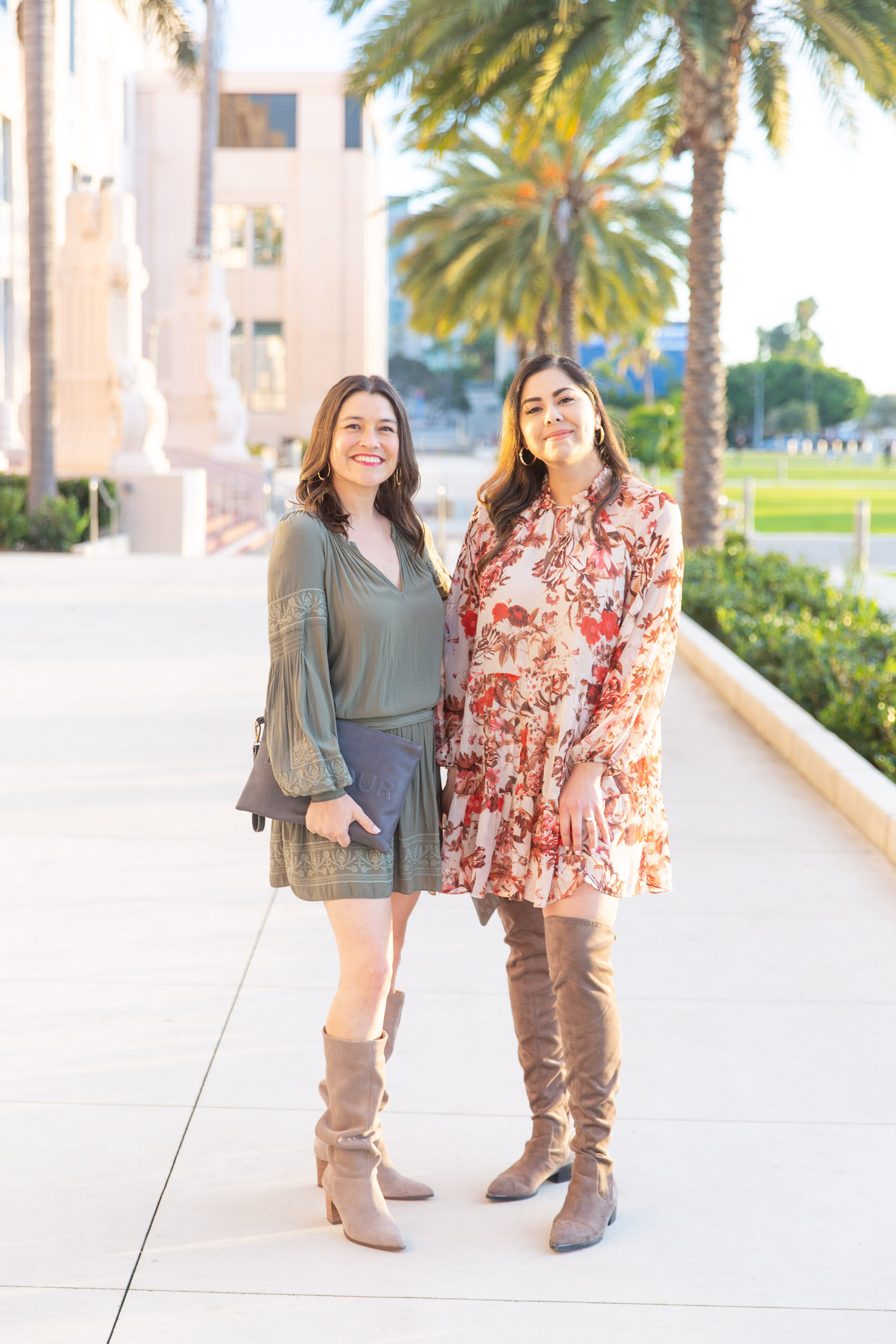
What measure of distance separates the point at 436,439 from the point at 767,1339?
107285mm

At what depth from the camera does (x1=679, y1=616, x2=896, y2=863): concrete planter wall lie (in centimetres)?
589

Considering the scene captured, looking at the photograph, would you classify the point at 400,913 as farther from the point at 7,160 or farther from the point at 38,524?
the point at 7,160

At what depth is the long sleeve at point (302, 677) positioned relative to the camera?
9.05ft

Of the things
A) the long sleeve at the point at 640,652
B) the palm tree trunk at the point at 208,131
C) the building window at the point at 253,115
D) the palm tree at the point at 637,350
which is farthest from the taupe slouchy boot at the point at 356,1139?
the building window at the point at 253,115

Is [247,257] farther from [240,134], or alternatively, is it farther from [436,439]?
Answer: [436,439]

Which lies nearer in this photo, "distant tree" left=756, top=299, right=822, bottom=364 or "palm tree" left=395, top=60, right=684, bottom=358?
"palm tree" left=395, top=60, right=684, bottom=358

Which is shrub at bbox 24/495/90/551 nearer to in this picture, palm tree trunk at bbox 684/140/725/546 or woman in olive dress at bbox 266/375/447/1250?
palm tree trunk at bbox 684/140/725/546

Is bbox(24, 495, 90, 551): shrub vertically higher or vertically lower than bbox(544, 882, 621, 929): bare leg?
higher

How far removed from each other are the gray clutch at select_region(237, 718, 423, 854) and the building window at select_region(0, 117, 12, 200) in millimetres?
26179

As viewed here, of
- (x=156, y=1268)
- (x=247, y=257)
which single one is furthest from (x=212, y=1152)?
(x=247, y=257)

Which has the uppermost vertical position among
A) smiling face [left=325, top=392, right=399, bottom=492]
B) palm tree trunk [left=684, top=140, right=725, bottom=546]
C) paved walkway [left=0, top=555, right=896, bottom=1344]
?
palm tree trunk [left=684, top=140, right=725, bottom=546]

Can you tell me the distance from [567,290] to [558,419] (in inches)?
1012

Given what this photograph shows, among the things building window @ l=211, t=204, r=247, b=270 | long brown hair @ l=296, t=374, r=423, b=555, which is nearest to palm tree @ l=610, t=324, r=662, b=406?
building window @ l=211, t=204, r=247, b=270

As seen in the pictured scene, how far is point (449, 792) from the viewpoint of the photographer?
3078 mm
